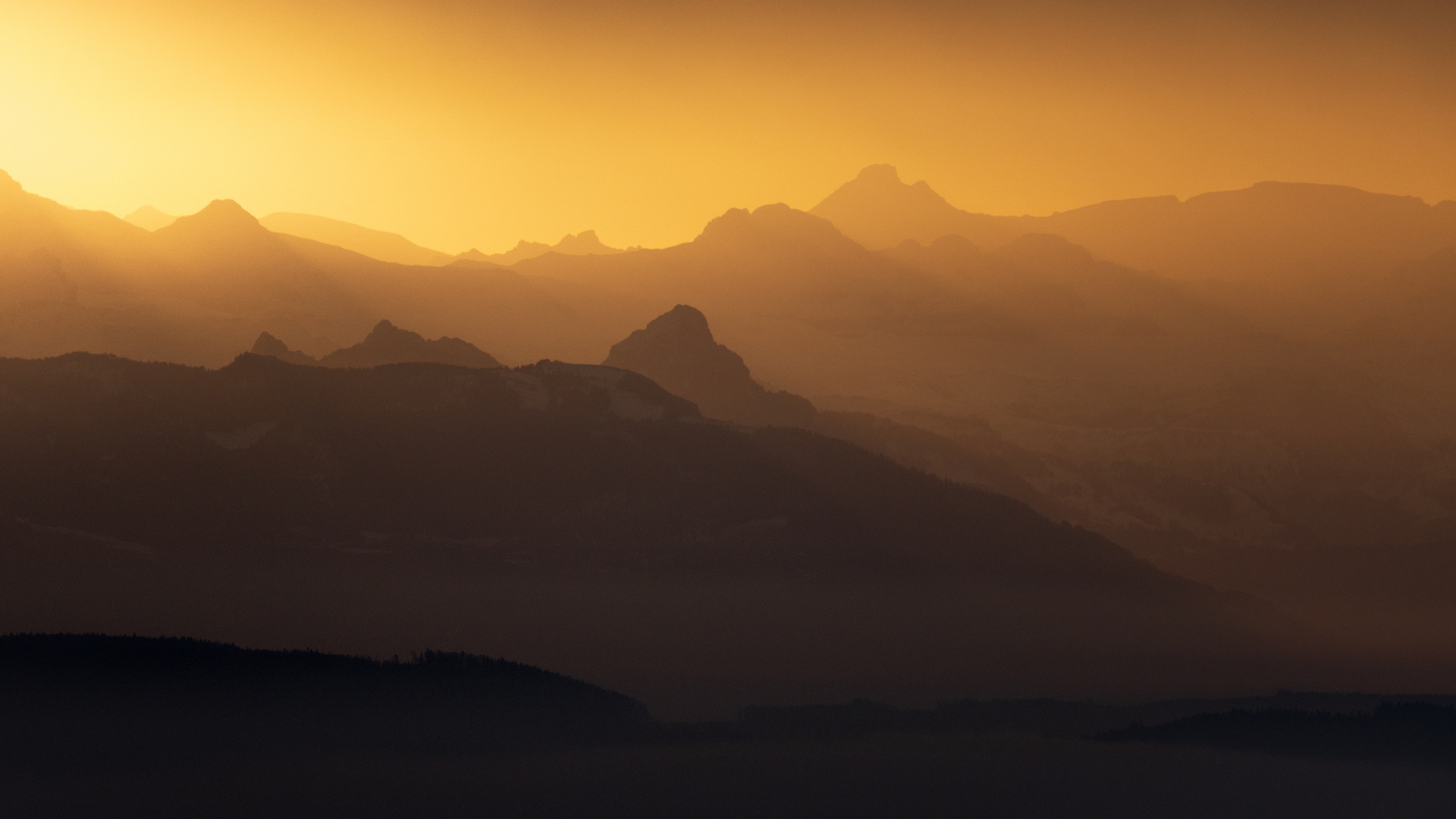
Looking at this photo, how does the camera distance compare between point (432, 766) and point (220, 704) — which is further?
point (220, 704)

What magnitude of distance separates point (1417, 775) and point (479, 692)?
389ft

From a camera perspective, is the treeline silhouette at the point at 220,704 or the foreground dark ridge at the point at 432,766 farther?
the treeline silhouette at the point at 220,704

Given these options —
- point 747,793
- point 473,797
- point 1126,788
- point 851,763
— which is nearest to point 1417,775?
point 1126,788

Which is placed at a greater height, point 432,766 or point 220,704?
point 220,704

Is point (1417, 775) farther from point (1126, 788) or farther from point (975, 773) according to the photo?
point (975, 773)

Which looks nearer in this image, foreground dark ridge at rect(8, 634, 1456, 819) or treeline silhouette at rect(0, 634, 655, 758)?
foreground dark ridge at rect(8, 634, 1456, 819)

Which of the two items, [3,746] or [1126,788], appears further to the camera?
[1126,788]

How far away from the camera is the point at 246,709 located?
169750 mm

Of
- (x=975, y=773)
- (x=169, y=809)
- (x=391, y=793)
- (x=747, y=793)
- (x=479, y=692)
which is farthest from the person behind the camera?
(x=479, y=692)

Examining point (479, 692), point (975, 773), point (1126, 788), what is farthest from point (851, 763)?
point (479, 692)

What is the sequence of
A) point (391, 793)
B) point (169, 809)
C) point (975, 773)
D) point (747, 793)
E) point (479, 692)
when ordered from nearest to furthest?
1. point (169, 809)
2. point (391, 793)
3. point (747, 793)
4. point (975, 773)
5. point (479, 692)

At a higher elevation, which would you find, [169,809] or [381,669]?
[381,669]

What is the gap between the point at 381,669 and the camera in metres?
200

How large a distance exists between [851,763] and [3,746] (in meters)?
99.3
